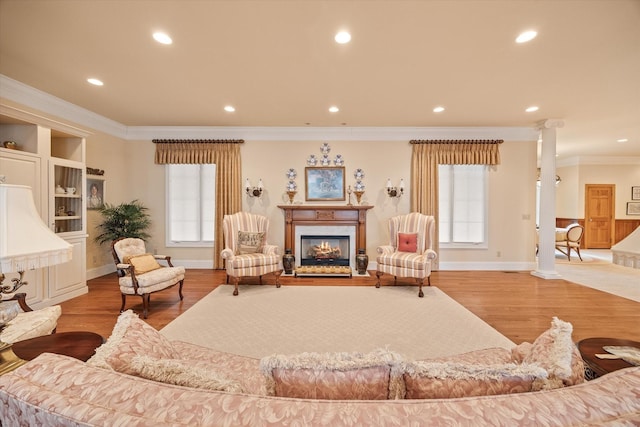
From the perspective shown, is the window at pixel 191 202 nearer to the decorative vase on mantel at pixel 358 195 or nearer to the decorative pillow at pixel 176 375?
the decorative vase on mantel at pixel 358 195

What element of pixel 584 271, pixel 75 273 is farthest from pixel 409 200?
pixel 75 273

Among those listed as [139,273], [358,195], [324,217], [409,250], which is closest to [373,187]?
[358,195]

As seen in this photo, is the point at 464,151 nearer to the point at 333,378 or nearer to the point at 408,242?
the point at 408,242

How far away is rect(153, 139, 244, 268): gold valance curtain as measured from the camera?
548 cm

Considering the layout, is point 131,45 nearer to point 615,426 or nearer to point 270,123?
point 270,123

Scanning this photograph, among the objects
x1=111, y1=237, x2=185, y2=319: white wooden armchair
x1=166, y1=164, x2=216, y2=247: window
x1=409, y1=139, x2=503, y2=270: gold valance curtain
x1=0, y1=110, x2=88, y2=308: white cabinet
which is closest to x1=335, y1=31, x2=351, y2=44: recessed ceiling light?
x1=409, y1=139, x2=503, y2=270: gold valance curtain

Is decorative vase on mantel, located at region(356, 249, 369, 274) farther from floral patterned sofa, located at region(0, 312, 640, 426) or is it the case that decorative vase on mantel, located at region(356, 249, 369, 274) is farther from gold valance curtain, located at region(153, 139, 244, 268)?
floral patterned sofa, located at region(0, 312, 640, 426)

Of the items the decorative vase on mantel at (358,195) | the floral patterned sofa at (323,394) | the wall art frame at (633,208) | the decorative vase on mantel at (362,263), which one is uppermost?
the decorative vase on mantel at (358,195)

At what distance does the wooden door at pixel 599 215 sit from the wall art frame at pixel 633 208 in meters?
0.52

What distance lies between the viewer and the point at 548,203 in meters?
4.96

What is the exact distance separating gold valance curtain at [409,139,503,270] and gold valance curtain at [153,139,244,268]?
12.2 ft

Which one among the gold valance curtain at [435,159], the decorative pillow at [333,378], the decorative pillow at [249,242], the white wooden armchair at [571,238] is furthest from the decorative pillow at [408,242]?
the white wooden armchair at [571,238]

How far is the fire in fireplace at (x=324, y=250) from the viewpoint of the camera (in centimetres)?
550

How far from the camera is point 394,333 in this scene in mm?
2777
